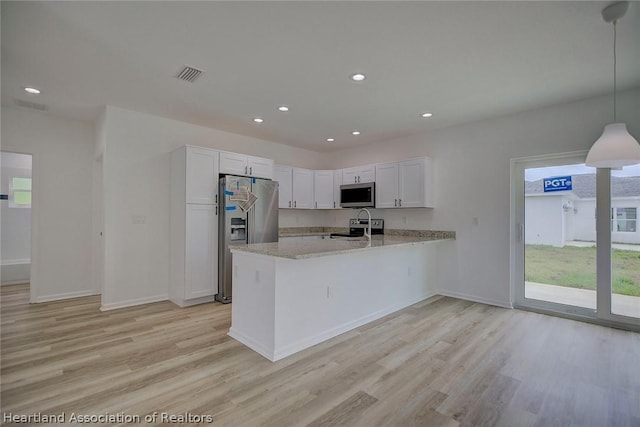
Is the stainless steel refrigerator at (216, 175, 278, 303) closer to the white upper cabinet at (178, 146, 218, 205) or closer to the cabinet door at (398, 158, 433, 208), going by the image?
the white upper cabinet at (178, 146, 218, 205)

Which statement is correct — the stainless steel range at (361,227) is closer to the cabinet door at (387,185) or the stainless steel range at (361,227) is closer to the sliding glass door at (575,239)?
the cabinet door at (387,185)

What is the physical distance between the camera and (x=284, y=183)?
5457 mm

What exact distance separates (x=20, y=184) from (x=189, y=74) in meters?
5.43

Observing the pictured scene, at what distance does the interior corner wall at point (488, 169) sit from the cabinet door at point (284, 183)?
2163 millimetres

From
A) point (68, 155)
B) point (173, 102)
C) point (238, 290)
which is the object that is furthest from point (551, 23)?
point (68, 155)

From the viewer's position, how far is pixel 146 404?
74.5 inches

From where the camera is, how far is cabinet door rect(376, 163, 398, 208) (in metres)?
4.89

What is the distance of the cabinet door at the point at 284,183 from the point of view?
17.7ft

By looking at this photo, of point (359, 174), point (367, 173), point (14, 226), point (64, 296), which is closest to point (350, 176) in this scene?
point (359, 174)

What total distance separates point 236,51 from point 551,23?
2374 mm

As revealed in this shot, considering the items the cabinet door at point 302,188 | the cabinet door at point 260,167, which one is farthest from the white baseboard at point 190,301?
the cabinet door at point 302,188

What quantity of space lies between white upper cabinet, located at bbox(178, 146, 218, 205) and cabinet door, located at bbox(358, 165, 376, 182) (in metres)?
2.52

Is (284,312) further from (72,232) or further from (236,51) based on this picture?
(72,232)

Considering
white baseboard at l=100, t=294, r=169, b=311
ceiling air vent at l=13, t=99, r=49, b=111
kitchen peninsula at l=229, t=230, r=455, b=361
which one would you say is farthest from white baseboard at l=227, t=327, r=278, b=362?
ceiling air vent at l=13, t=99, r=49, b=111
